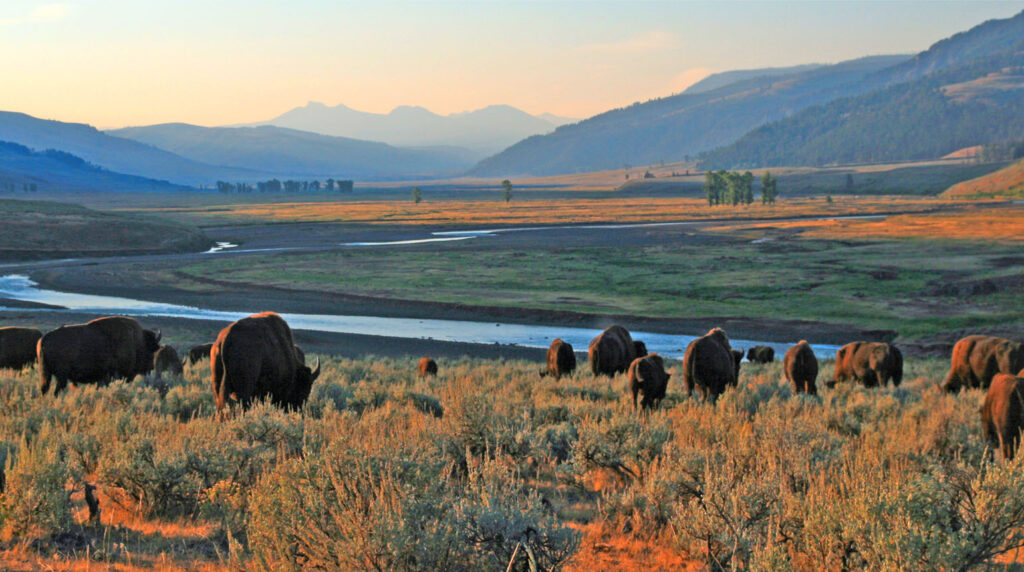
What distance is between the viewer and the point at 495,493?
20.1 ft

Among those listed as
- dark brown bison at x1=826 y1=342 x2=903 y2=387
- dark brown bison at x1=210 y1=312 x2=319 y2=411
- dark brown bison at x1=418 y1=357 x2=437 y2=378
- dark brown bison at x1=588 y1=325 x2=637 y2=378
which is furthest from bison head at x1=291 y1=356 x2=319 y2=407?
dark brown bison at x1=826 y1=342 x2=903 y2=387

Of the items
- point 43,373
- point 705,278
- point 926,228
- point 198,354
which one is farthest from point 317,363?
point 926,228

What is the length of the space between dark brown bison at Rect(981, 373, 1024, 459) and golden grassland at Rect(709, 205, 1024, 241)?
63.9 m

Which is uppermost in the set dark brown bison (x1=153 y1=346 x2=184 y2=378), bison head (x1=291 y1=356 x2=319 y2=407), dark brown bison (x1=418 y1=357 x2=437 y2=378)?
bison head (x1=291 y1=356 x2=319 y2=407)

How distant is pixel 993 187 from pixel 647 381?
571ft

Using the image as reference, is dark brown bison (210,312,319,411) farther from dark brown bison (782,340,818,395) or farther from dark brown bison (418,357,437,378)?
dark brown bison (782,340,818,395)

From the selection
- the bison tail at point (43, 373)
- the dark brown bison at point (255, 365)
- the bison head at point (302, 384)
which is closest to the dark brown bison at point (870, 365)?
the bison head at point (302, 384)

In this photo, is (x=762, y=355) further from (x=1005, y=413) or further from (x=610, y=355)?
(x=1005, y=413)

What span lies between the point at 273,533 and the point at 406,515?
94 cm

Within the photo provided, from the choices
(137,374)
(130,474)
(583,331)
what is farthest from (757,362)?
(130,474)

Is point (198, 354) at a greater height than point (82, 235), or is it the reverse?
point (82, 235)

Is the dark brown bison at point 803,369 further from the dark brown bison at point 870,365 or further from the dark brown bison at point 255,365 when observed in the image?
the dark brown bison at point 255,365

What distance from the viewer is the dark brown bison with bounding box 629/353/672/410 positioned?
47.0 ft

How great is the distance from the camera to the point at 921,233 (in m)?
73.8
